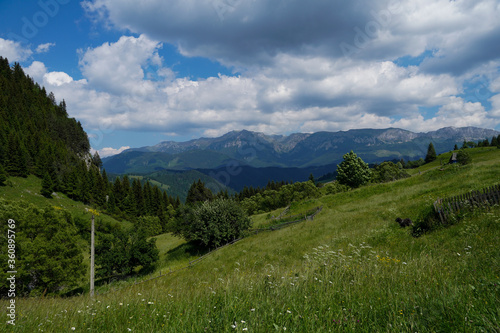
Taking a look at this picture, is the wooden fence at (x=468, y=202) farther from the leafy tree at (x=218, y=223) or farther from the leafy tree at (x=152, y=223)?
the leafy tree at (x=152, y=223)

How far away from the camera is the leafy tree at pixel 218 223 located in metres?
36.9

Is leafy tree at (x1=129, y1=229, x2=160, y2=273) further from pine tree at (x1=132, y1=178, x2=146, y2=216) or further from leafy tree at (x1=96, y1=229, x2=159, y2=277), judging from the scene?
pine tree at (x1=132, y1=178, x2=146, y2=216)

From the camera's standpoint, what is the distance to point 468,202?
11727mm

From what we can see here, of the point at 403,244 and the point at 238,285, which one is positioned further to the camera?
the point at 403,244

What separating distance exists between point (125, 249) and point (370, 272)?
136 ft

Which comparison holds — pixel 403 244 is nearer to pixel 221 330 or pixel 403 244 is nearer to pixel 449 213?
pixel 449 213

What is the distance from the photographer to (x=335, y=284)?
4.30 m

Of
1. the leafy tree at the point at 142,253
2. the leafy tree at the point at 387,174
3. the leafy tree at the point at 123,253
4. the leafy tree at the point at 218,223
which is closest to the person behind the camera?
the leafy tree at the point at 123,253

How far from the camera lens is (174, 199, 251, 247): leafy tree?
1454 inches

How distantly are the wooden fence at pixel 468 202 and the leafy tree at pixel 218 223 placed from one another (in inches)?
1169

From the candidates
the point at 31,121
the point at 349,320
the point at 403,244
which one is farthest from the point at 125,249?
the point at 31,121

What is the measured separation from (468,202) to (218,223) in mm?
31461

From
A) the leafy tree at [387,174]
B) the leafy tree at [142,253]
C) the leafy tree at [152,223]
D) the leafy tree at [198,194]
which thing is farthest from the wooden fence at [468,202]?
the leafy tree at [152,223]

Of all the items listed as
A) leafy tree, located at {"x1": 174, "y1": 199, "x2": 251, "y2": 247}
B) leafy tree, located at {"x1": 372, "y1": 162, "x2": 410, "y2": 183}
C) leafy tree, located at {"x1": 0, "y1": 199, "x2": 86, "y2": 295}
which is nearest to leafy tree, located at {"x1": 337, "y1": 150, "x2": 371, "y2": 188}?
leafy tree, located at {"x1": 174, "y1": 199, "x2": 251, "y2": 247}
